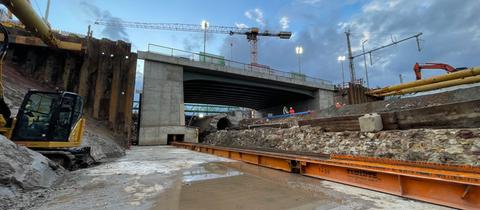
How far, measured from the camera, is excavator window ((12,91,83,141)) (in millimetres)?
5992

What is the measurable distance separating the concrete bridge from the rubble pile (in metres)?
11.0

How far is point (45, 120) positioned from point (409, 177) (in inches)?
344

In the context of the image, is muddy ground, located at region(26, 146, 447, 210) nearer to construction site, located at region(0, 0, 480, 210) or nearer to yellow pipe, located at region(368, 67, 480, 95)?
construction site, located at region(0, 0, 480, 210)

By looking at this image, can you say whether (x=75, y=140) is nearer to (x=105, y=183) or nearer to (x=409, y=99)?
(x=105, y=183)

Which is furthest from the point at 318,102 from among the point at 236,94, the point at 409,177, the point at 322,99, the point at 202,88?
the point at 409,177

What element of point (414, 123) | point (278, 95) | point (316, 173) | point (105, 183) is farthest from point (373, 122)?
point (278, 95)

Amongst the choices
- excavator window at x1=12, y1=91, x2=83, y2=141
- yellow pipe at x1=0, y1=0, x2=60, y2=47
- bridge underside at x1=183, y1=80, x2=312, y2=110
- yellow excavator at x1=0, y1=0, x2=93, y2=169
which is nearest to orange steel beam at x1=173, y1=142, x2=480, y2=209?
yellow excavator at x1=0, y1=0, x2=93, y2=169

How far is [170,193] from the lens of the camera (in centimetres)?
409

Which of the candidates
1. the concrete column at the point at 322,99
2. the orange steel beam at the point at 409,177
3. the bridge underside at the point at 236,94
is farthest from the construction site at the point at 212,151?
the concrete column at the point at 322,99

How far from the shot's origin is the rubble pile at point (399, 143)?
212 inches

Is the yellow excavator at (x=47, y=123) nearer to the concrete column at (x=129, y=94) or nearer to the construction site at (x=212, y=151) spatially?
the construction site at (x=212, y=151)

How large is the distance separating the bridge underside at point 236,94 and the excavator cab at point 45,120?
18.2 metres

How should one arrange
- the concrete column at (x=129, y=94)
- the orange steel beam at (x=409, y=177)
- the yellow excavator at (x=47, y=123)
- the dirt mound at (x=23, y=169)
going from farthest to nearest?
the concrete column at (x=129, y=94)
the yellow excavator at (x=47, y=123)
the dirt mound at (x=23, y=169)
the orange steel beam at (x=409, y=177)

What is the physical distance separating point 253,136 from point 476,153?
11.4 m
